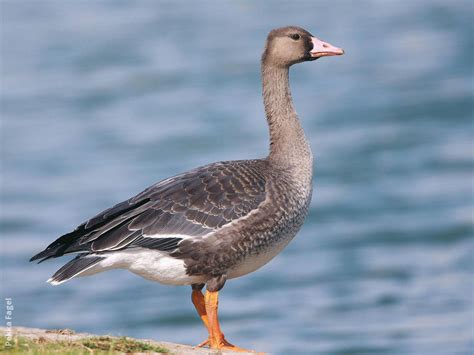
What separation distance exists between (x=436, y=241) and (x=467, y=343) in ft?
19.7

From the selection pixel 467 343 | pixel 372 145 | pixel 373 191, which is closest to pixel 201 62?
pixel 372 145

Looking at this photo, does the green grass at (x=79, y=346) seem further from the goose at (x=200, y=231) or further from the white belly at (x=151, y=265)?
the white belly at (x=151, y=265)

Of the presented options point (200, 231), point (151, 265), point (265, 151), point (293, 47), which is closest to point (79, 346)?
point (151, 265)

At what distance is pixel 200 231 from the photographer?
9680 mm

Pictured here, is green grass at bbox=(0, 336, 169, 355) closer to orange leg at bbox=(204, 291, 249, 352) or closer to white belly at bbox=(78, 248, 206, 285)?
white belly at bbox=(78, 248, 206, 285)

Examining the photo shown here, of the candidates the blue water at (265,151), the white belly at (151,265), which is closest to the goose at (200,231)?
the white belly at (151,265)

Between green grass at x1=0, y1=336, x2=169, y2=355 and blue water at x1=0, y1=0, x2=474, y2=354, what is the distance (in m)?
9.25

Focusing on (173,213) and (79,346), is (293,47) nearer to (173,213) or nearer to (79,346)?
(173,213)

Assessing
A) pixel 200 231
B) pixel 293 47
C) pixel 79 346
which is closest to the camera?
pixel 79 346

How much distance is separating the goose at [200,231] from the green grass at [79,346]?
0.87 meters

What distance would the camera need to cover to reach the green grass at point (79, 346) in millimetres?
8102

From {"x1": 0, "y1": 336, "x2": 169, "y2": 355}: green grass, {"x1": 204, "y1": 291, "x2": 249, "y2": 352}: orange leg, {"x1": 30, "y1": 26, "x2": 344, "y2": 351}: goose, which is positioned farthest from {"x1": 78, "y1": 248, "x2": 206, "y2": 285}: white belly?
{"x1": 0, "y1": 336, "x2": 169, "y2": 355}: green grass

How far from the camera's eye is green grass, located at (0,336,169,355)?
810 cm

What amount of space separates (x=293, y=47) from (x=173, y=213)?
2406 mm
